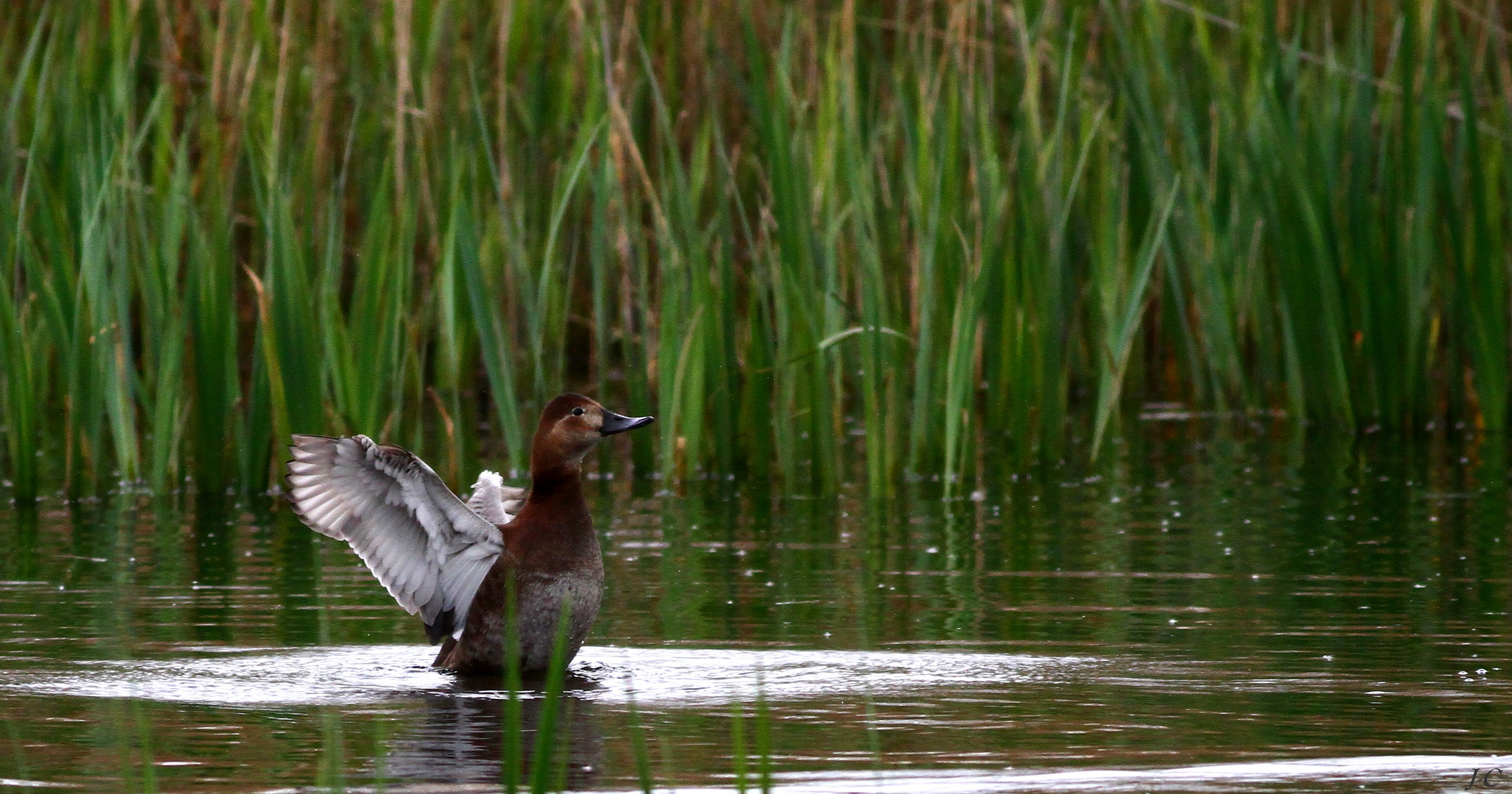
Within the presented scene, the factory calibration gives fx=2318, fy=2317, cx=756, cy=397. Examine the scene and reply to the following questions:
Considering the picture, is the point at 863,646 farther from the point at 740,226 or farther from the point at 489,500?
the point at 740,226

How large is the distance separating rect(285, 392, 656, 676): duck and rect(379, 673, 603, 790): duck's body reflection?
28 cm

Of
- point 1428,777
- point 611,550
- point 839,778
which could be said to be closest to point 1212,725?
point 1428,777

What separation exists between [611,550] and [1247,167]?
11.3 ft

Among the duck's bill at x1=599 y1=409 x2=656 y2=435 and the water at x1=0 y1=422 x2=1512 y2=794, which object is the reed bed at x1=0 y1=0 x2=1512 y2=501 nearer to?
the water at x1=0 y1=422 x2=1512 y2=794

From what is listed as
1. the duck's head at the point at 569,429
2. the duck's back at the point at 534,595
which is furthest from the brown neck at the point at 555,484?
the duck's back at the point at 534,595

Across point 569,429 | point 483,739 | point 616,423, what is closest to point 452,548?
point 569,429

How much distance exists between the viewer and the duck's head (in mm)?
5945

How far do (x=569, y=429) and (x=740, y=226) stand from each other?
15.1 ft

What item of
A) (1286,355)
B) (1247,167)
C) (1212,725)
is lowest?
(1212,725)

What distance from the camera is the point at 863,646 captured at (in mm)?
5539

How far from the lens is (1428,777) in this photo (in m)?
4.06

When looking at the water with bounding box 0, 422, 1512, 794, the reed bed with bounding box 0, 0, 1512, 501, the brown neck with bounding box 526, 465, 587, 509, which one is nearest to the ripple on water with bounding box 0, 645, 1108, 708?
the water with bounding box 0, 422, 1512, 794

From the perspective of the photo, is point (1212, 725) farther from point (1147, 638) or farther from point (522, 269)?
point (522, 269)

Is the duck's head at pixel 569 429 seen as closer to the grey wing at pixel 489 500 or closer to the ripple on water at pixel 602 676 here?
the grey wing at pixel 489 500
